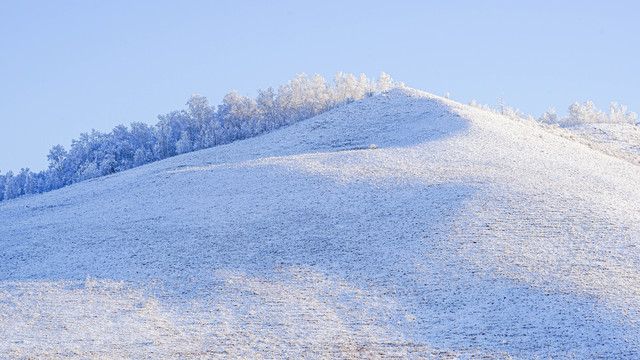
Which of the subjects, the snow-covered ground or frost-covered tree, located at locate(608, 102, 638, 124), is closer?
the snow-covered ground

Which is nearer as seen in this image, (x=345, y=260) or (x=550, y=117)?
(x=345, y=260)

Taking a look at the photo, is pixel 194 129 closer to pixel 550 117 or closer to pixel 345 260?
pixel 550 117

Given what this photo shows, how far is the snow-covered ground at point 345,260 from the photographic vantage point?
1883 centimetres

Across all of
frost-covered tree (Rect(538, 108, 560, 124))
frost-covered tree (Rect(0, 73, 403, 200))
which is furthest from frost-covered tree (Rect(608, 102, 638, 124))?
frost-covered tree (Rect(0, 73, 403, 200))

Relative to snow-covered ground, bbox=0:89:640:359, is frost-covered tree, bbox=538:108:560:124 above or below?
above

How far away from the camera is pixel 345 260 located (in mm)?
26141

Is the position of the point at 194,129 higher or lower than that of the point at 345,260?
higher

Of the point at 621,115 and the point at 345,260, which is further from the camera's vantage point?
the point at 621,115

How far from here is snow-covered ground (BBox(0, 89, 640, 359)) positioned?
1883 cm

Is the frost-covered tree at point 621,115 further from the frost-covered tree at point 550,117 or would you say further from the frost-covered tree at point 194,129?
the frost-covered tree at point 194,129

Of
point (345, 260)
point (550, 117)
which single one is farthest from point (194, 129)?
point (345, 260)

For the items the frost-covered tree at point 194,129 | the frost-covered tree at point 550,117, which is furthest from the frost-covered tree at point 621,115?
the frost-covered tree at point 194,129

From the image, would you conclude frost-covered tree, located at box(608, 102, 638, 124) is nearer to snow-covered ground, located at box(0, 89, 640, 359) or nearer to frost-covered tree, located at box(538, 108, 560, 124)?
frost-covered tree, located at box(538, 108, 560, 124)

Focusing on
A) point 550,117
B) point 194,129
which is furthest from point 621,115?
point 194,129
